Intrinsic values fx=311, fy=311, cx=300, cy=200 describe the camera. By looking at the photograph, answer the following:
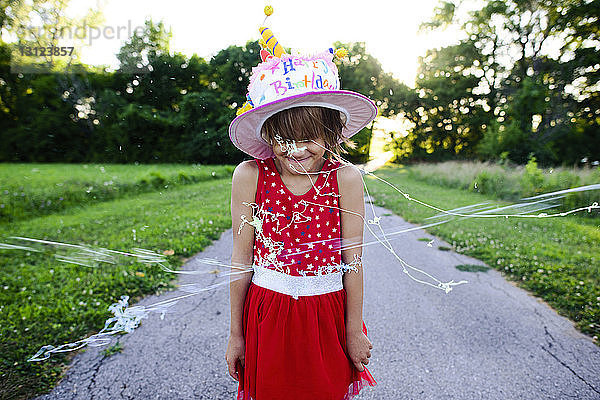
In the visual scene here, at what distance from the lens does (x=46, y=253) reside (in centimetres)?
454

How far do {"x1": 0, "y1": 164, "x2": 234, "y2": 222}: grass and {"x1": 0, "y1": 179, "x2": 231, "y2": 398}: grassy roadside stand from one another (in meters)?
0.20

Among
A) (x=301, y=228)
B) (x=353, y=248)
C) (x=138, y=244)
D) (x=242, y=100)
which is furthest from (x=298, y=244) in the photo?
(x=138, y=244)

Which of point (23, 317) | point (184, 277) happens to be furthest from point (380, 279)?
point (23, 317)

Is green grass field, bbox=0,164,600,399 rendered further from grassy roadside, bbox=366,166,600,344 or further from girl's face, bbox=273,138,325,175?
girl's face, bbox=273,138,325,175

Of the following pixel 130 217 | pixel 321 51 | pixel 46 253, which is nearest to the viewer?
pixel 321 51

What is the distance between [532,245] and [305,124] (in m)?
5.29

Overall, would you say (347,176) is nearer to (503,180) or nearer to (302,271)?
(302,271)

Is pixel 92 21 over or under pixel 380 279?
over

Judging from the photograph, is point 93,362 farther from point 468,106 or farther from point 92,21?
point 468,106

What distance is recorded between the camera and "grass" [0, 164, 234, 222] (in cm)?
534

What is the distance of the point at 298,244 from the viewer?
135 centimetres

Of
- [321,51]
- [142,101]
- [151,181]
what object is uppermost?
[142,101]

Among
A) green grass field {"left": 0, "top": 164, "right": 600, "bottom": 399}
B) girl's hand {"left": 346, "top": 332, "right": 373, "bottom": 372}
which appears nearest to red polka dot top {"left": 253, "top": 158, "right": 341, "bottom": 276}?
girl's hand {"left": 346, "top": 332, "right": 373, "bottom": 372}

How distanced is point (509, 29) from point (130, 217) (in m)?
8.25
